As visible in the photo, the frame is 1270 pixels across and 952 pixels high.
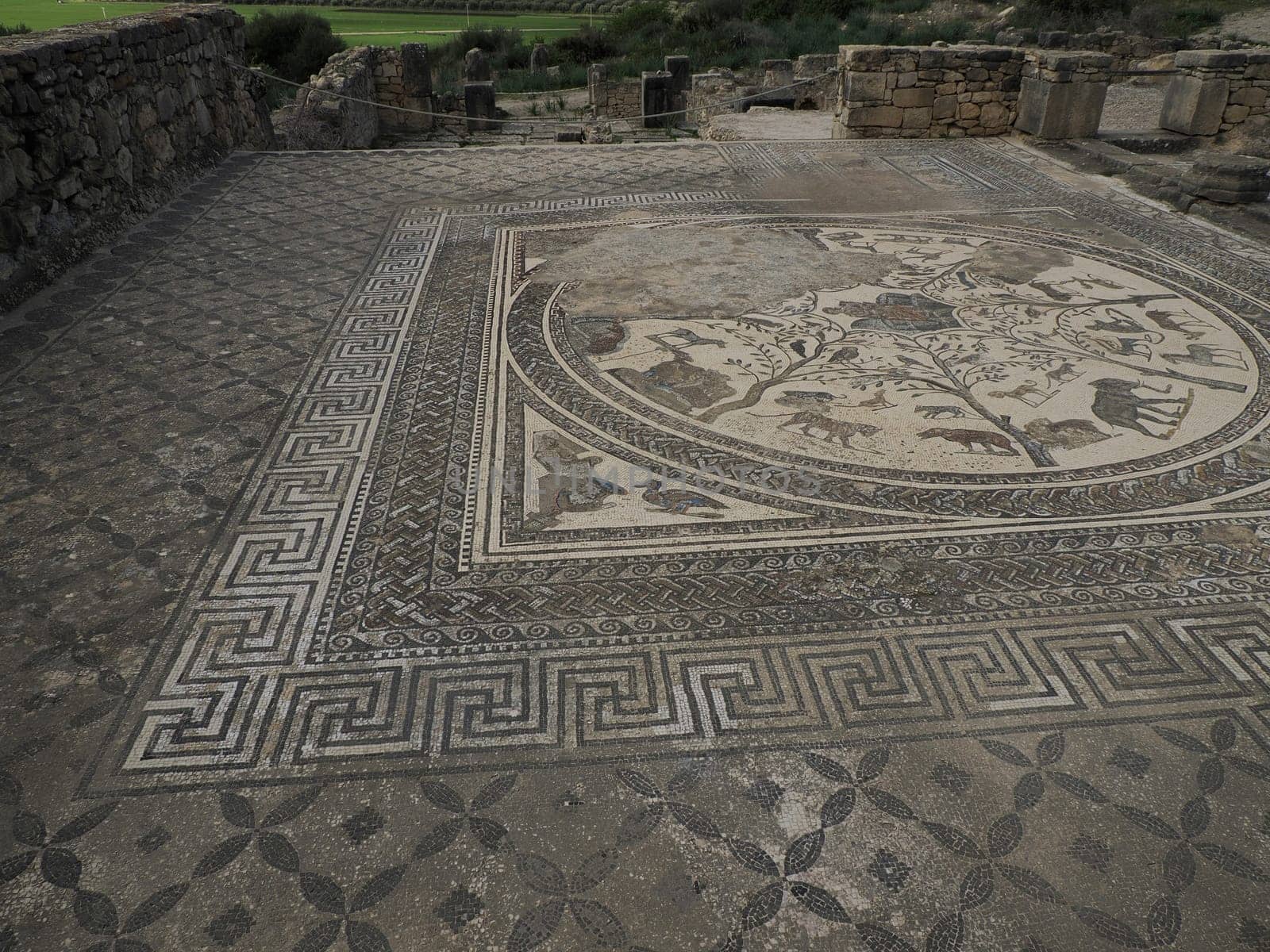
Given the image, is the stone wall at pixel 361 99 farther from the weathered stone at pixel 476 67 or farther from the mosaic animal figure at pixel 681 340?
the mosaic animal figure at pixel 681 340

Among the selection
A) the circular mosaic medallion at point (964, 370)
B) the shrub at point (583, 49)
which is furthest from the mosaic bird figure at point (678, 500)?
the shrub at point (583, 49)

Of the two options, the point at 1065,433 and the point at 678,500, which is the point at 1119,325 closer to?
the point at 1065,433

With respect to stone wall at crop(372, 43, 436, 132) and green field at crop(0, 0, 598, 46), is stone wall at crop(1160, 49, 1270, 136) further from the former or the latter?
green field at crop(0, 0, 598, 46)

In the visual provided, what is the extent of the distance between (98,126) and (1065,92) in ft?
21.2

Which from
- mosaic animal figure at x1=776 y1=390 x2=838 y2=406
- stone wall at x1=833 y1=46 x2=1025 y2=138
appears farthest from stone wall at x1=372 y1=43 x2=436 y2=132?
mosaic animal figure at x1=776 y1=390 x2=838 y2=406

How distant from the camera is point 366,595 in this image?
1941 mm

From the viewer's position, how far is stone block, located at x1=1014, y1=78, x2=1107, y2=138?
20.6 ft

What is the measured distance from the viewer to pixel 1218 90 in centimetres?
630

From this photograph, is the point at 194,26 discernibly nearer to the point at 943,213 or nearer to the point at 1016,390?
the point at 943,213

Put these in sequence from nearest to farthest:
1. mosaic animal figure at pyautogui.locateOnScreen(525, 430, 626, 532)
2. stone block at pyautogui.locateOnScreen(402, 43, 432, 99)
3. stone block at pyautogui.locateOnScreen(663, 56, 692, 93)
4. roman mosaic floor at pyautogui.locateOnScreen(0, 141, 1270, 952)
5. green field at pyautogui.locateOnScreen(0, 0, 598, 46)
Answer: roman mosaic floor at pyautogui.locateOnScreen(0, 141, 1270, 952)
mosaic animal figure at pyautogui.locateOnScreen(525, 430, 626, 532)
stone block at pyautogui.locateOnScreen(402, 43, 432, 99)
stone block at pyautogui.locateOnScreen(663, 56, 692, 93)
green field at pyautogui.locateOnScreen(0, 0, 598, 46)

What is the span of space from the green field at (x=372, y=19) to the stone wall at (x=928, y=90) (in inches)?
326

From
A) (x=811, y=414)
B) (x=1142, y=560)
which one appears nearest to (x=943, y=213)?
(x=811, y=414)

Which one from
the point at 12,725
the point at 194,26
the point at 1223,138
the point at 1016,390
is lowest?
the point at 12,725

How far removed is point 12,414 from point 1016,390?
3272mm
